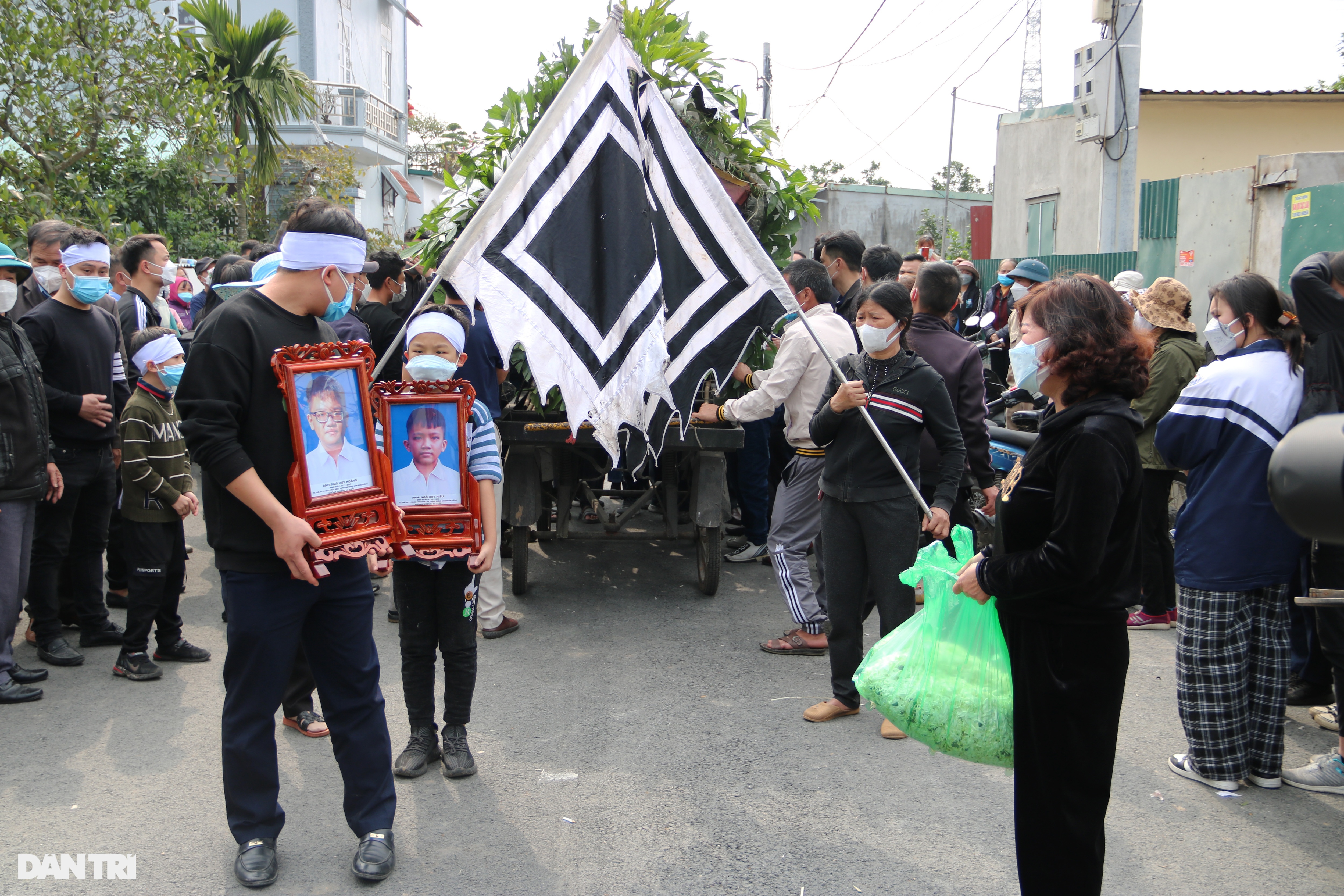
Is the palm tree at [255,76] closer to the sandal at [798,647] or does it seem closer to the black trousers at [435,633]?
the sandal at [798,647]

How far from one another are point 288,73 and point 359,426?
1618cm

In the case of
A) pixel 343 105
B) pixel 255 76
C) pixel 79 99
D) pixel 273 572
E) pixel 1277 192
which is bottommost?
pixel 273 572

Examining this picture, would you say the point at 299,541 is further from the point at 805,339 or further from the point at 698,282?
the point at 805,339

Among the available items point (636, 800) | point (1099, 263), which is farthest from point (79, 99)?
point (1099, 263)

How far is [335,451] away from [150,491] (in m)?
2.57

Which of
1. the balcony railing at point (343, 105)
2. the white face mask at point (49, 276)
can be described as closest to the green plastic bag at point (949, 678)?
the white face mask at point (49, 276)

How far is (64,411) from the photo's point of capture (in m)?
5.18

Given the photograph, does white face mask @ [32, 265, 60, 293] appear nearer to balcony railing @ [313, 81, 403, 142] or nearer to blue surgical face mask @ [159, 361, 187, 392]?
blue surgical face mask @ [159, 361, 187, 392]

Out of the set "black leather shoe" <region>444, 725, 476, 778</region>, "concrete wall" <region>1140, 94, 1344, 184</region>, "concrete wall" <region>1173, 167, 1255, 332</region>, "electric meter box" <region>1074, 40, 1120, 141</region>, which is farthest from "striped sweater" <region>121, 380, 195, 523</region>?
"concrete wall" <region>1140, 94, 1344, 184</region>

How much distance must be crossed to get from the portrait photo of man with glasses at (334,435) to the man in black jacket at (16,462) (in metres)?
2.48

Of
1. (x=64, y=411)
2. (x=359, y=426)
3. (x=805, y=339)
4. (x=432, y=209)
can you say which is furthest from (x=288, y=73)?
(x=359, y=426)

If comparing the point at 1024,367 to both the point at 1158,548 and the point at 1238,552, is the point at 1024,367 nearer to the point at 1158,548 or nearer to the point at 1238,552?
the point at 1238,552

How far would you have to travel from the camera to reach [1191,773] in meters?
4.12

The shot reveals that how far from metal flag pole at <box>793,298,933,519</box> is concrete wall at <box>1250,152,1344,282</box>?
A: 22.2ft
